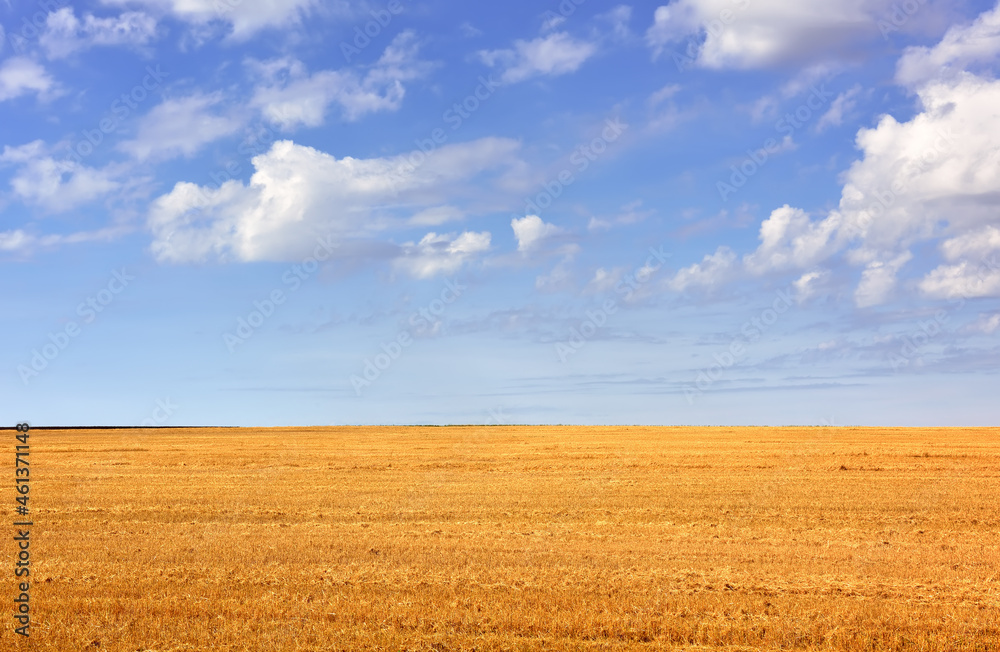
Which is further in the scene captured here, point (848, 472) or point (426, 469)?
point (426, 469)

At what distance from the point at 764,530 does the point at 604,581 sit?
7625 mm

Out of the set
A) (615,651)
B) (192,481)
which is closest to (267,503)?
(192,481)

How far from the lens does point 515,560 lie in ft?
51.0

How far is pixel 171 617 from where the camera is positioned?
11734mm

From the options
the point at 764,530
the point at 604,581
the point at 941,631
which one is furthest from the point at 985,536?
the point at 604,581

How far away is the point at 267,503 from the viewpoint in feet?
80.0

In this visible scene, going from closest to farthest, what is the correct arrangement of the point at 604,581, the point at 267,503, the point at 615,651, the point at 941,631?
the point at 615,651
the point at 941,631
the point at 604,581
the point at 267,503

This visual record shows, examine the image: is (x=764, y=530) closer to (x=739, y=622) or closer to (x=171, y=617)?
(x=739, y=622)

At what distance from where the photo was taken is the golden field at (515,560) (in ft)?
36.4

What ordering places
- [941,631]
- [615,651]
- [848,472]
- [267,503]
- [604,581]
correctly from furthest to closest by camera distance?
[848,472]
[267,503]
[604,581]
[941,631]
[615,651]

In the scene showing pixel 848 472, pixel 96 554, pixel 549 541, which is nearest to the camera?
pixel 96 554

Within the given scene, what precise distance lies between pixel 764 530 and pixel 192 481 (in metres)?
21.5

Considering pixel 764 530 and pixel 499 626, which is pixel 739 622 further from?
pixel 764 530

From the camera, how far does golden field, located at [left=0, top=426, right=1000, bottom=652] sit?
437 inches
